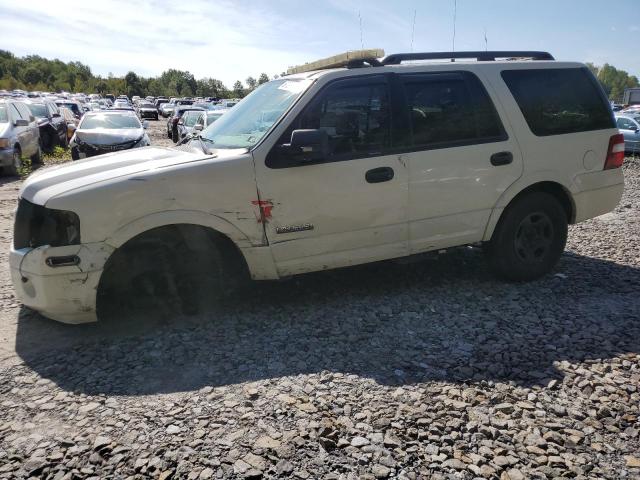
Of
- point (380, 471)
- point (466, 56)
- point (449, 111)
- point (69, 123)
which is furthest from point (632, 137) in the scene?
point (69, 123)

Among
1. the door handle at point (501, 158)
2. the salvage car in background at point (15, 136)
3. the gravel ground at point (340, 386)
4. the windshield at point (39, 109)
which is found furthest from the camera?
the windshield at point (39, 109)

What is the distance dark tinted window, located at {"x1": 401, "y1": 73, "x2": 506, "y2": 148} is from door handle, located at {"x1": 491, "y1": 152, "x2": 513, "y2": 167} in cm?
15

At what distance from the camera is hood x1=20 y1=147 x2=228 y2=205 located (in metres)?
3.72

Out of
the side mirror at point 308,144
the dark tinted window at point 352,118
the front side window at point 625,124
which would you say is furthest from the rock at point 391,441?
the front side window at point 625,124

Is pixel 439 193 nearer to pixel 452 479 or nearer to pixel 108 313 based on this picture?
pixel 452 479

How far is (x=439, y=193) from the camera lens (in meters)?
4.47

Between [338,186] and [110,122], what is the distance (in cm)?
1179

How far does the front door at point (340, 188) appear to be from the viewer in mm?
4012

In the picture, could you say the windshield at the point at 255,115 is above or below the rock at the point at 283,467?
above

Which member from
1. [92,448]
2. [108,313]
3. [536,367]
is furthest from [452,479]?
[108,313]

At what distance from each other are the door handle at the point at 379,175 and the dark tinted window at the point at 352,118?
15 centimetres

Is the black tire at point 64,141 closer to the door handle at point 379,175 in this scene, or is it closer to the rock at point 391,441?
the door handle at point 379,175

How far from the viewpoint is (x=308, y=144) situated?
3.86m

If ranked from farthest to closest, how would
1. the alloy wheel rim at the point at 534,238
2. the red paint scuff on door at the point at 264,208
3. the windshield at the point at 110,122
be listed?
the windshield at the point at 110,122 < the alloy wheel rim at the point at 534,238 < the red paint scuff on door at the point at 264,208
